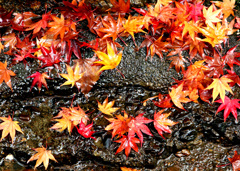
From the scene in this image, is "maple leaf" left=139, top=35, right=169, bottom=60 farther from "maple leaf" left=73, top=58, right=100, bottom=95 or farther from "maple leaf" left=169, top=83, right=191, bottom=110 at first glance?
"maple leaf" left=73, top=58, right=100, bottom=95

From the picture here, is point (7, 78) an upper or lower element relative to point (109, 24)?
lower

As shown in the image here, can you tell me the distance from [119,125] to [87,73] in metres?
0.70

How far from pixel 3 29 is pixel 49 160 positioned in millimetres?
1626

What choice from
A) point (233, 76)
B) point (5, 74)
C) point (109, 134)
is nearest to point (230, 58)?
point (233, 76)

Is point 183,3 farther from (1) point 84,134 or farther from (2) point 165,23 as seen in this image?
(1) point 84,134

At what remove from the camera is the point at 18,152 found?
2088 mm

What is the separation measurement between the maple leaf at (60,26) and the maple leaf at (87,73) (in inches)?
13.9

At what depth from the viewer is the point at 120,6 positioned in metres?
2.03

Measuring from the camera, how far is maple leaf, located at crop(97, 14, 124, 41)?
2.00m

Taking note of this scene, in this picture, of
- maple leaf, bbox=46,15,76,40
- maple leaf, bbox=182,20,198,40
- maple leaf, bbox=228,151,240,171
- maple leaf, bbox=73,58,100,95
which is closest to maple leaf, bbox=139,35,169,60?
maple leaf, bbox=182,20,198,40

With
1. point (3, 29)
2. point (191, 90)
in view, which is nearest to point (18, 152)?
point (3, 29)

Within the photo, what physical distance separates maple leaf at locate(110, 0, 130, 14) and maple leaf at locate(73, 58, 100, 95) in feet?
2.06

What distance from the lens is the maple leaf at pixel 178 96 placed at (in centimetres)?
209

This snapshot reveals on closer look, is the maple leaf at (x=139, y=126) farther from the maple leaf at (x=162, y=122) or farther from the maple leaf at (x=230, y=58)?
the maple leaf at (x=230, y=58)
